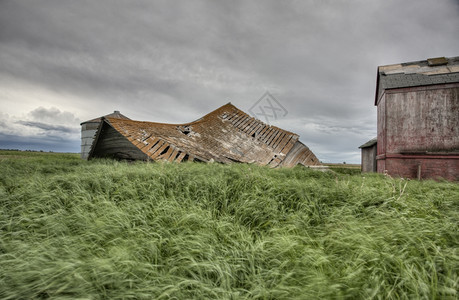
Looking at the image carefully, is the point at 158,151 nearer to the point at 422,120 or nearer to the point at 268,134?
the point at 268,134

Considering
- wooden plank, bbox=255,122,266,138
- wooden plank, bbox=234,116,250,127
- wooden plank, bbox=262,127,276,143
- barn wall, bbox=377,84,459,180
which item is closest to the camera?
barn wall, bbox=377,84,459,180

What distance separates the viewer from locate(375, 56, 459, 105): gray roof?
777 centimetres

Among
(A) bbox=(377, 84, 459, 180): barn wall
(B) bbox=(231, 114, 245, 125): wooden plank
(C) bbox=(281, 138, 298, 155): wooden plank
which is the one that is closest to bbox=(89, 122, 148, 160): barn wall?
(B) bbox=(231, 114, 245, 125): wooden plank

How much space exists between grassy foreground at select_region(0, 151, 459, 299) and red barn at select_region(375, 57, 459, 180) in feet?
15.1

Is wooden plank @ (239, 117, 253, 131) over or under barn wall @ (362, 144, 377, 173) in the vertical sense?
over

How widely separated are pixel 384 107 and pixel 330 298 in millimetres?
9112

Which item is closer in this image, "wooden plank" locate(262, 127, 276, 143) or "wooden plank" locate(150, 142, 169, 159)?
"wooden plank" locate(150, 142, 169, 159)

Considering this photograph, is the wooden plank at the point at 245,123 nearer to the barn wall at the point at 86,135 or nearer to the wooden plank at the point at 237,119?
the wooden plank at the point at 237,119

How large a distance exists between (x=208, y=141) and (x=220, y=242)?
22.5 feet

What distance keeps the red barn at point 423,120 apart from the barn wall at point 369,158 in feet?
14.8

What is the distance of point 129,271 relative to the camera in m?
1.76

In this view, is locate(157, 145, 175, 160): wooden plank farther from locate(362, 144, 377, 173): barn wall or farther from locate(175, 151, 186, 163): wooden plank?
locate(362, 144, 377, 173): barn wall

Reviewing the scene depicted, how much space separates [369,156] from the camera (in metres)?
13.8

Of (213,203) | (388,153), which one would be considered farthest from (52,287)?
(388,153)
